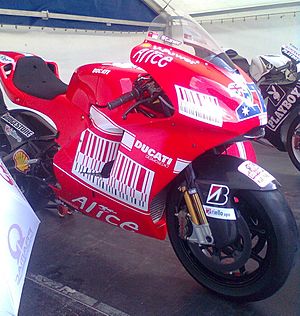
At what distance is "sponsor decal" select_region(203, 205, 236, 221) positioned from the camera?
5.24 feet

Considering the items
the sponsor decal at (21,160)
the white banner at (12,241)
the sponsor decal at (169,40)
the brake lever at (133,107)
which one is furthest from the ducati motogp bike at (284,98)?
the white banner at (12,241)

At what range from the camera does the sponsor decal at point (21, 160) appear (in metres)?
2.23

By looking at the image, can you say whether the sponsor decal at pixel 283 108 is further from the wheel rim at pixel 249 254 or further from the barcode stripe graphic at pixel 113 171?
the barcode stripe graphic at pixel 113 171

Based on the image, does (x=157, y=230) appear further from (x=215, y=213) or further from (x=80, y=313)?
(x=80, y=313)

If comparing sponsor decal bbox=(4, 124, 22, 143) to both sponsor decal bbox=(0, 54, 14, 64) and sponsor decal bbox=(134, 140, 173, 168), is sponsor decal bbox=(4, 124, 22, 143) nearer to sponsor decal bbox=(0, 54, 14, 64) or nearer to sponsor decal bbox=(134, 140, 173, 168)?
sponsor decal bbox=(0, 54, 14, 64)

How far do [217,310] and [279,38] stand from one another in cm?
426

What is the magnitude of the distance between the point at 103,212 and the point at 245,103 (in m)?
0.83

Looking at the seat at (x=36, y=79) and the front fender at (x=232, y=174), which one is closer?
the front fender at (x=232, y=174)

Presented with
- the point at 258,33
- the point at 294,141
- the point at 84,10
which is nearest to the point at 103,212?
the point at 294,141

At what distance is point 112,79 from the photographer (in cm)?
185

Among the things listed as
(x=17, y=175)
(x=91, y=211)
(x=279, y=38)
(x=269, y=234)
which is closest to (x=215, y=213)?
(x=269, y=234)

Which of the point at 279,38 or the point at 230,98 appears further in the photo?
the point at 279,38

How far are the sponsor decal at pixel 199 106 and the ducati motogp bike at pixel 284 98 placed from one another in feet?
7.29

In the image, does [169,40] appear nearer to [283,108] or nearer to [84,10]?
[283,108]
